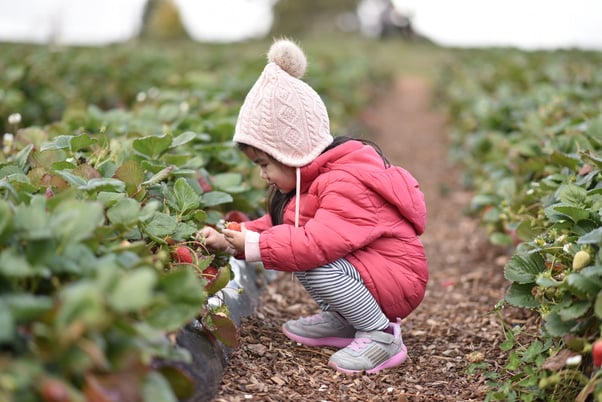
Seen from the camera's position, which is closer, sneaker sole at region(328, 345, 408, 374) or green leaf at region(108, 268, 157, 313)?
green leaf at region(108, 268, 157, 313)

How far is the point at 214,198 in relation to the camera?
2932 mm

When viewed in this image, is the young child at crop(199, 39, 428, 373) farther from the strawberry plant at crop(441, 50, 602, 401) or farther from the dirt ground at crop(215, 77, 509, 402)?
the strawberry plant at crop(441, 50, 602, 401)

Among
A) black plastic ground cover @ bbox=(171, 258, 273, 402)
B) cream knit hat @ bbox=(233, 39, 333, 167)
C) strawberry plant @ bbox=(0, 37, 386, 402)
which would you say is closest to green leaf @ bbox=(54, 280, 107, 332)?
strawberry plant @ bbox=(0, 37, 386, 402)

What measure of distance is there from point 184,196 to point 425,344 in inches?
46.9

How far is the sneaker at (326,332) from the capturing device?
113 inches

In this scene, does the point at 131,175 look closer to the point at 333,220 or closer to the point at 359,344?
the point at 333,220

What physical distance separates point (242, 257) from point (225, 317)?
425 mm

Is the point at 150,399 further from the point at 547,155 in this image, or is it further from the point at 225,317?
the point at 547,155

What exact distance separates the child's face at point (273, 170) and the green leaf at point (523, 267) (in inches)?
32.4

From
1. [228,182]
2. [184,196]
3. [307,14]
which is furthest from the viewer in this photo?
[307,14]

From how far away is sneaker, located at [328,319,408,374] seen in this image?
2.61m

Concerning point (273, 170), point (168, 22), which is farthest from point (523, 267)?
point (168, 22)

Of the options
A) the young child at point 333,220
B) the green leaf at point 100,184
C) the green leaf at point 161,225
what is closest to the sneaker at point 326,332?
the young child at point 333,220

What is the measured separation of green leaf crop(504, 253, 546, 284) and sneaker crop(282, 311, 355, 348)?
0.68m
